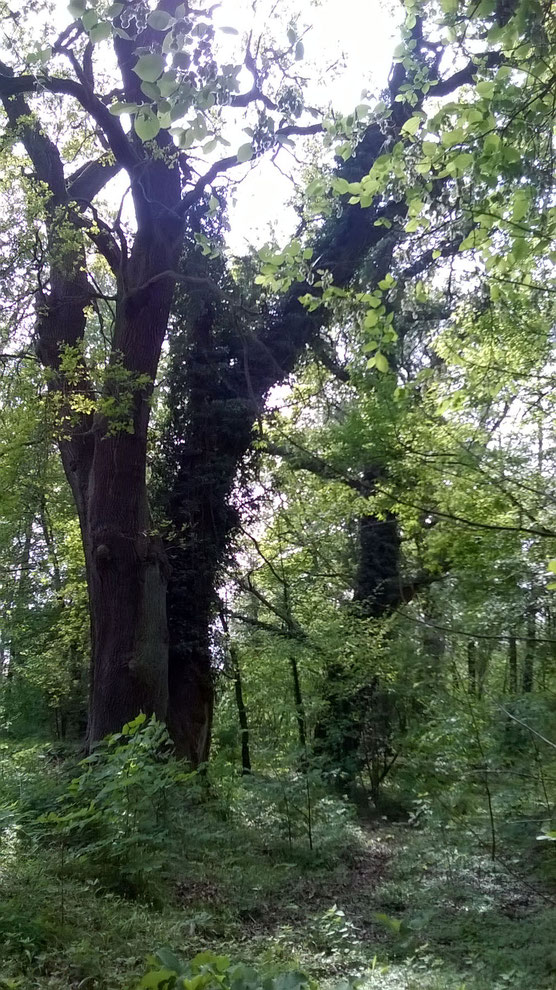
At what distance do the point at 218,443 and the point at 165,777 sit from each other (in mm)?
4774

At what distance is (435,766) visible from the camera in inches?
306

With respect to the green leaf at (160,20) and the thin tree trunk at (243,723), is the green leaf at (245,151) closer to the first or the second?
the green leaf at (160,20)

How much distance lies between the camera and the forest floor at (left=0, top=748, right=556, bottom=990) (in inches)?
136

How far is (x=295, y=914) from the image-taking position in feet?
17.8

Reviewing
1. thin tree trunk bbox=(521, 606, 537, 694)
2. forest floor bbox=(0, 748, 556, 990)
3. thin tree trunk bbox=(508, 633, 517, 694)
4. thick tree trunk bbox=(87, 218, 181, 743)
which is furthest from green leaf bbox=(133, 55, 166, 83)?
thin tree trunk bbox=(508, 633, 517, 694)

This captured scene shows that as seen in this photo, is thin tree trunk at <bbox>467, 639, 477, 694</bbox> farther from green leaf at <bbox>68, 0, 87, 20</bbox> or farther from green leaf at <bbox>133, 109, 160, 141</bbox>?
green leaf at <bbox>68, 0, 87, 20</bbox>

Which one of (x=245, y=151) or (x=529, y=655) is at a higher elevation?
(x=245, y=151)

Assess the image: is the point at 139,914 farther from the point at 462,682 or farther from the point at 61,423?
the point at 462,682

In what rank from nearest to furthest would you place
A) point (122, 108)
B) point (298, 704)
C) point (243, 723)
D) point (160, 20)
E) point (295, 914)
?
1. point (160, 20)
2. point (122, 108)
3. point (295, 914)
4. point (298, 704)
5. point (243, 723)

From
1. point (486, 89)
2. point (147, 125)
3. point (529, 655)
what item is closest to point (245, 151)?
point (147, 125)

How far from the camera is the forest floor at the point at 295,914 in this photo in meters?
3.46

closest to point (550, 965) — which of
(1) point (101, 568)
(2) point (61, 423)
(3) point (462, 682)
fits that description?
(3) point (462, 682)

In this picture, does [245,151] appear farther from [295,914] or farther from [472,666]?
[472,666]

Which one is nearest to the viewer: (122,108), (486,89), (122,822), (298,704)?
(122,108)
